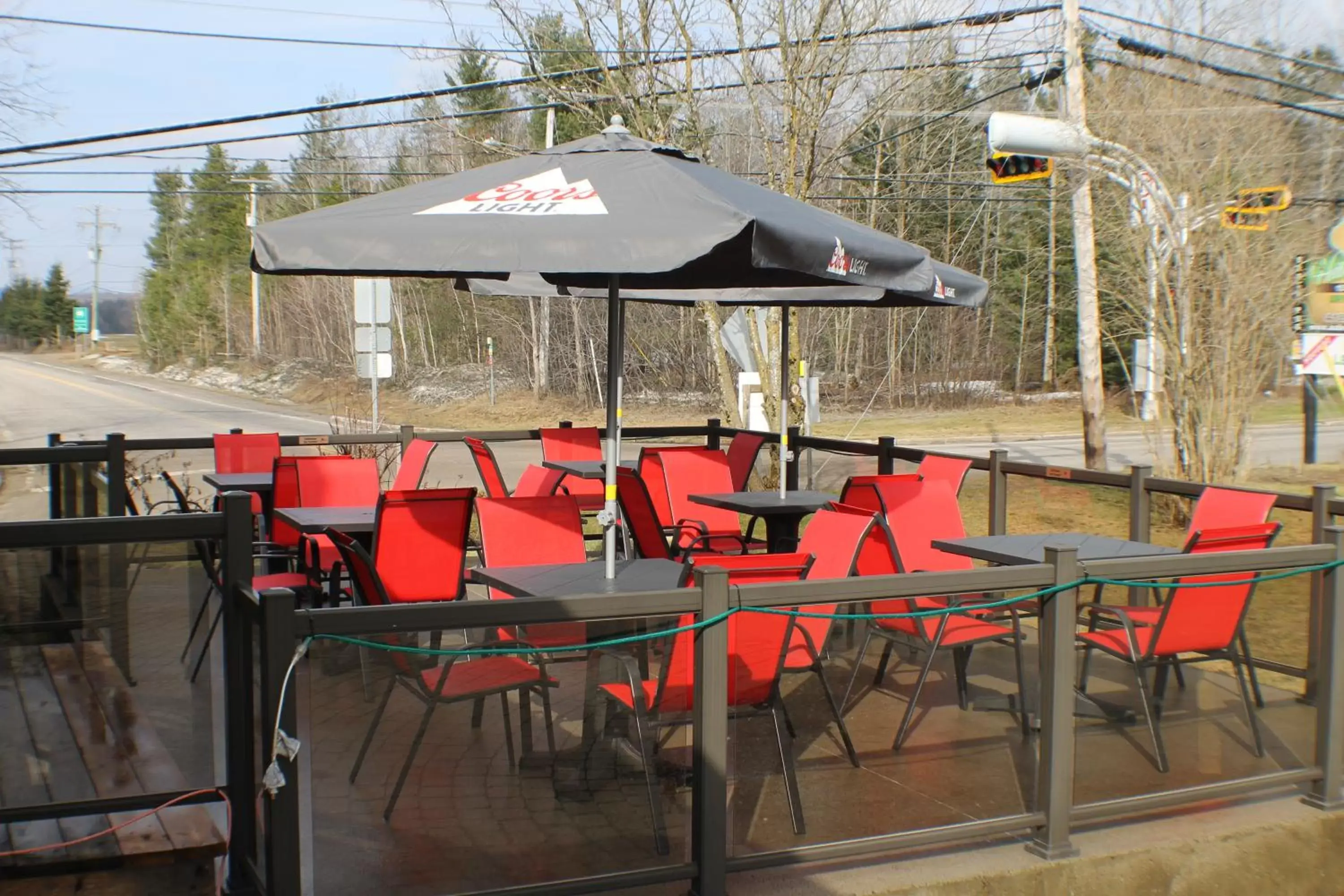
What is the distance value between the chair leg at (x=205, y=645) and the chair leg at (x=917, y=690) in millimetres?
2188

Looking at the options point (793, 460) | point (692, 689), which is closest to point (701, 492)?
point (793, 460)

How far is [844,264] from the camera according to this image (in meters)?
5.10

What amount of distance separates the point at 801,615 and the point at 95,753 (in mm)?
2217

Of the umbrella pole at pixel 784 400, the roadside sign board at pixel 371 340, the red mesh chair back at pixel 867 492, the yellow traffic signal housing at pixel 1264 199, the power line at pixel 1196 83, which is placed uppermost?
the power line at pixel 1196 83

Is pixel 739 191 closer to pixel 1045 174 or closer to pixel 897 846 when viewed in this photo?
pixel 897 846

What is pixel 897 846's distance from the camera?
12.9 ft

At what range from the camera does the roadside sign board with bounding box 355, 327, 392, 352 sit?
647 inches

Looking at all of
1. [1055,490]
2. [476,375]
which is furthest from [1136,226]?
[476,375]

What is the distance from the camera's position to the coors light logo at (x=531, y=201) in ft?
15.5

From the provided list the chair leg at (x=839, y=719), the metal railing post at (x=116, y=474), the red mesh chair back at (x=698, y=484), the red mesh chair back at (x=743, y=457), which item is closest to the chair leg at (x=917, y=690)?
the chair leg at (x=839, y=719)

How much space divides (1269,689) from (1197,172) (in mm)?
9521

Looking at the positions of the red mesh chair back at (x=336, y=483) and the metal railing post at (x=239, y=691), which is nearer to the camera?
the metal railing post at (x=239, y=691)

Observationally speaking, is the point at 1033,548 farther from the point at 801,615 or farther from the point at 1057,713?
the point at 801,615

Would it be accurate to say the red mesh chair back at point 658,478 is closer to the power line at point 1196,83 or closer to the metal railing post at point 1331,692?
the metal railing post at point 1331,692
